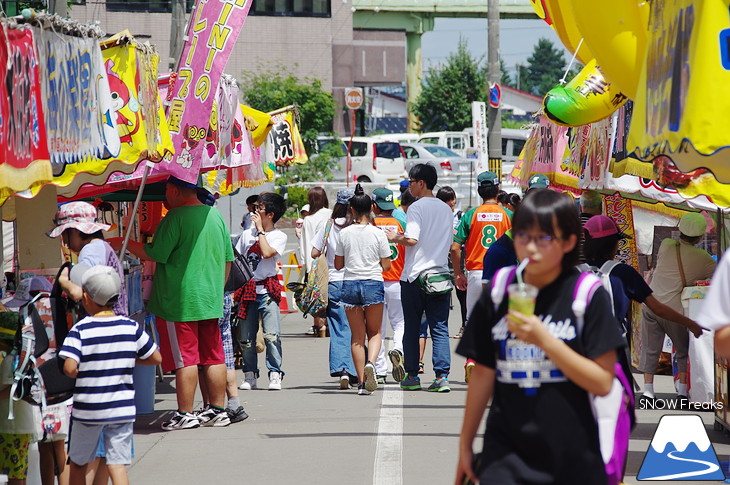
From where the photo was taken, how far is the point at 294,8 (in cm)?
4175

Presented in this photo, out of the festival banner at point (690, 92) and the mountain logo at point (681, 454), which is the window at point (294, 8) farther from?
the festival banner at point (690, 92)

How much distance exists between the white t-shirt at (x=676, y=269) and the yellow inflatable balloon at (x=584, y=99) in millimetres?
2031

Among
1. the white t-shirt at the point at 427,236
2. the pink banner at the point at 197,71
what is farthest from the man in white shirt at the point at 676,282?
the pink banner at the point at 197,71

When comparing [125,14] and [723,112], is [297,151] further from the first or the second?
[125,14]

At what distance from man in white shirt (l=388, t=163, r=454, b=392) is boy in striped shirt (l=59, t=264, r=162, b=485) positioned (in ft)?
15.5

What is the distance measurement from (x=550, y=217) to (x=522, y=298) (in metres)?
0.37

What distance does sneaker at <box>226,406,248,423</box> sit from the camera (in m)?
8.73

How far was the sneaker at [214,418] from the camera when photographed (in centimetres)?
852

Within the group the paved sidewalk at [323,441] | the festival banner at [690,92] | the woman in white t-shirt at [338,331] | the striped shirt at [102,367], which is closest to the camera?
the festival banner at [690,92]

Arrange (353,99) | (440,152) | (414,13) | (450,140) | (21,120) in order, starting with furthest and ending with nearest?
(414,13) → (450,140) → (440,152) → (353,99) → (21,120)

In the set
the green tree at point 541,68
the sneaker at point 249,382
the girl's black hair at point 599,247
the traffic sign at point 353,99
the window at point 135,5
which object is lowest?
the sneaker at point 249,382

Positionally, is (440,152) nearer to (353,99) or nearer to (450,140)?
(450,140)

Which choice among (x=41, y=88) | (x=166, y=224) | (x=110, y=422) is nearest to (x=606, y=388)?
(x=110, y=422)

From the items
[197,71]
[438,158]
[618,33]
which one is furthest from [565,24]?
[438,158]
